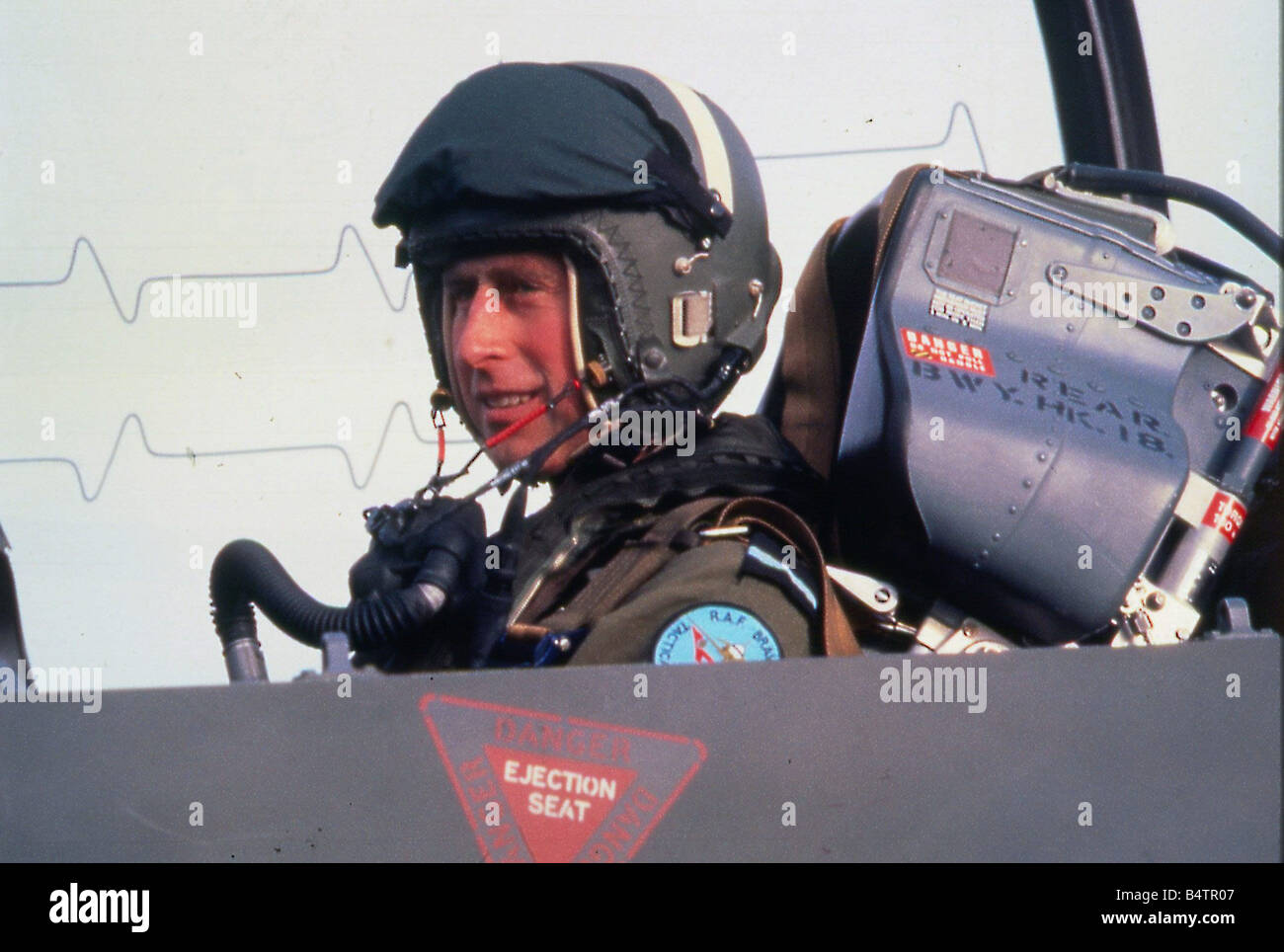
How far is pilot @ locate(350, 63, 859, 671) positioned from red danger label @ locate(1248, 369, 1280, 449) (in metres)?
0.44

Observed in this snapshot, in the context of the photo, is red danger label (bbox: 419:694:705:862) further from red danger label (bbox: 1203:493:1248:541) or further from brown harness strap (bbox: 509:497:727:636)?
red danger label (bbox: 1203:493:1248:541)

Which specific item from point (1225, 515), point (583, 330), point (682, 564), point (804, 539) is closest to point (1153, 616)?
point (1225, 515)

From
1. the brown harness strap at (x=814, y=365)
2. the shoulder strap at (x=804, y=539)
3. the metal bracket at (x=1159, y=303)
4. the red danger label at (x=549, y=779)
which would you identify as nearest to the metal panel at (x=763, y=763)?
the red danger label at (x=549, y=779)

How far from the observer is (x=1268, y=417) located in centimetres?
151

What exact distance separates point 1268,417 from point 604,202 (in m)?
0.72

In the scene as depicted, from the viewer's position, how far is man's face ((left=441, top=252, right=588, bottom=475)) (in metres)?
1.63

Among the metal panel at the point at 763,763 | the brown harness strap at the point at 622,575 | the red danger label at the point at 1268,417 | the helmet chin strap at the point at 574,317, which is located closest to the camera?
the metal panel at the point at 763,763

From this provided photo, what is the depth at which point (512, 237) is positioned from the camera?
159cm

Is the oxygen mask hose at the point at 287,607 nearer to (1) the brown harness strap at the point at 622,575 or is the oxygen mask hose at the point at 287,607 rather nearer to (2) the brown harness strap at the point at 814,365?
(1) the brown harness strap at the point at 622,575

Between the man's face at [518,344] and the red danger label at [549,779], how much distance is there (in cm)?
74

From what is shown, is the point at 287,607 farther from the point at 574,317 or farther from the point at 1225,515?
the point at 1225,515

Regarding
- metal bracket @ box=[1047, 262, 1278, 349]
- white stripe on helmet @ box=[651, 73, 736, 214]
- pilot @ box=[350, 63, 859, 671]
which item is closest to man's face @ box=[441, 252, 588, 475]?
pilot @ box=[350, 63, 859, 671]

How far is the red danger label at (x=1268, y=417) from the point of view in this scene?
151 centimetres
